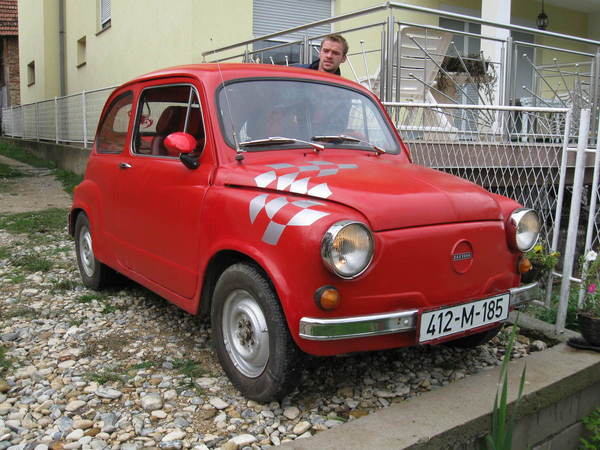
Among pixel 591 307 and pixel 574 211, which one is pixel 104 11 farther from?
pixel 591 307

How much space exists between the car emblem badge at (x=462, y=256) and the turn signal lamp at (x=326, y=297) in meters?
0.62

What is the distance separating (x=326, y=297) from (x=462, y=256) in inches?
28.9

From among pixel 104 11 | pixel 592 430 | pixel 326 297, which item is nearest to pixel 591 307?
pixel 592 430

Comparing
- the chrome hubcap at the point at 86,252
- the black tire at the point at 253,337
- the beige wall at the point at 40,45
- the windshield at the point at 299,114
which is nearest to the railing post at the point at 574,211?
the windshield at the point at 299,114

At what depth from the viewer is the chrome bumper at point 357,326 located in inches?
95.5

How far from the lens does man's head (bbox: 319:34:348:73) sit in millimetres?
4902

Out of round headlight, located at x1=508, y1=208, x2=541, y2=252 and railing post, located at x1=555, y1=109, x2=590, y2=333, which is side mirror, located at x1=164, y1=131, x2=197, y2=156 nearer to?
round headlight, located at x1=508, y1=208, x2=541, y2=252

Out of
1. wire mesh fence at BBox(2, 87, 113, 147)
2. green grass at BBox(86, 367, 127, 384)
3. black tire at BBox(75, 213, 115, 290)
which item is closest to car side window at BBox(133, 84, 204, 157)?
black tire at BBox(75, 213, 115, 290)

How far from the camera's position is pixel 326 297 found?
241 centimetres

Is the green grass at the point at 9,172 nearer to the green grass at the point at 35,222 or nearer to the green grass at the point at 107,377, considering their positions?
the green grass at the point at 35,222

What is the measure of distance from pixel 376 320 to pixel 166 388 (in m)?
1.23

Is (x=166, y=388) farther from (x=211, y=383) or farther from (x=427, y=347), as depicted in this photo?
(x=427, y=347)

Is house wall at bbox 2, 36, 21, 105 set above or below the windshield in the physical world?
above

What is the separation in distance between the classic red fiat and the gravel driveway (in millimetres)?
196
